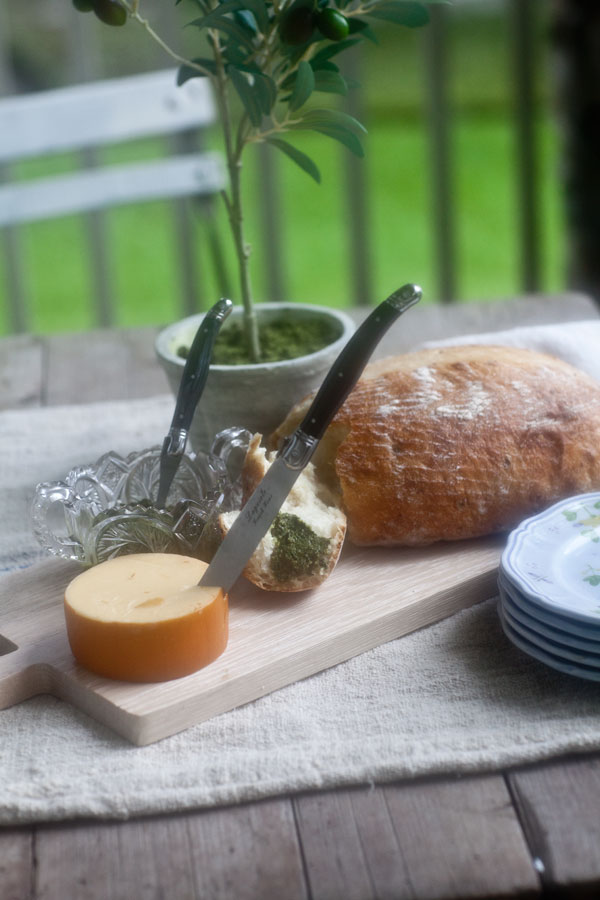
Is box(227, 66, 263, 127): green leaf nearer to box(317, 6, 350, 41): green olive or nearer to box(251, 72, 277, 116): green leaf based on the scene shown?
box(251, 72, 277, 116): green leaf

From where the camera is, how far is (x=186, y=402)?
1.12 metres

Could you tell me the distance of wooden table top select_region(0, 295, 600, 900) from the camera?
700 mm

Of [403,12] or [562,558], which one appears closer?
[562,558]

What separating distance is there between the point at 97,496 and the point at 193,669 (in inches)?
11.8

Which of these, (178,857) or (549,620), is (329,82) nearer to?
(549,620)

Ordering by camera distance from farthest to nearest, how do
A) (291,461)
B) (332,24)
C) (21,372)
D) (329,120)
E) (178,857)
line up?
1. (21,372)
2. (329,120)
3. (332,24)
4. (291,461)
5. (178,857)

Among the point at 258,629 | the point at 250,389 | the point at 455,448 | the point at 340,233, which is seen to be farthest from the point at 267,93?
the point at 340,233

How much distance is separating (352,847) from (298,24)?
802 mm

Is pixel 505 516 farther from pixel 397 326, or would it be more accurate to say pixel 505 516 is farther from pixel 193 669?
pixel 397 326

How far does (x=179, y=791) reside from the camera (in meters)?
0.78

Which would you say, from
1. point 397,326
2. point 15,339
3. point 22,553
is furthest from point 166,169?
point 22,553

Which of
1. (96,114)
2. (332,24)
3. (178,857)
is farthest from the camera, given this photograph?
(96,114)

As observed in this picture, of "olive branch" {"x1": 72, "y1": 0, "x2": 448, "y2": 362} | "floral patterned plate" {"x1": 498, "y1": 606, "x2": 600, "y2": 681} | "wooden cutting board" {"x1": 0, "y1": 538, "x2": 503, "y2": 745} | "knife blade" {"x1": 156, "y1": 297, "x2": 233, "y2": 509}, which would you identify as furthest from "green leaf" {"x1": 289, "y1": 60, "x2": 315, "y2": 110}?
"floral patterned plate" {"x1": 498, "y1": 606, "x2": 600, "y2": 681}

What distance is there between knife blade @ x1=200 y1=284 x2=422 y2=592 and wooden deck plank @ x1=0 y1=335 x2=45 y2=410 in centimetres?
84
